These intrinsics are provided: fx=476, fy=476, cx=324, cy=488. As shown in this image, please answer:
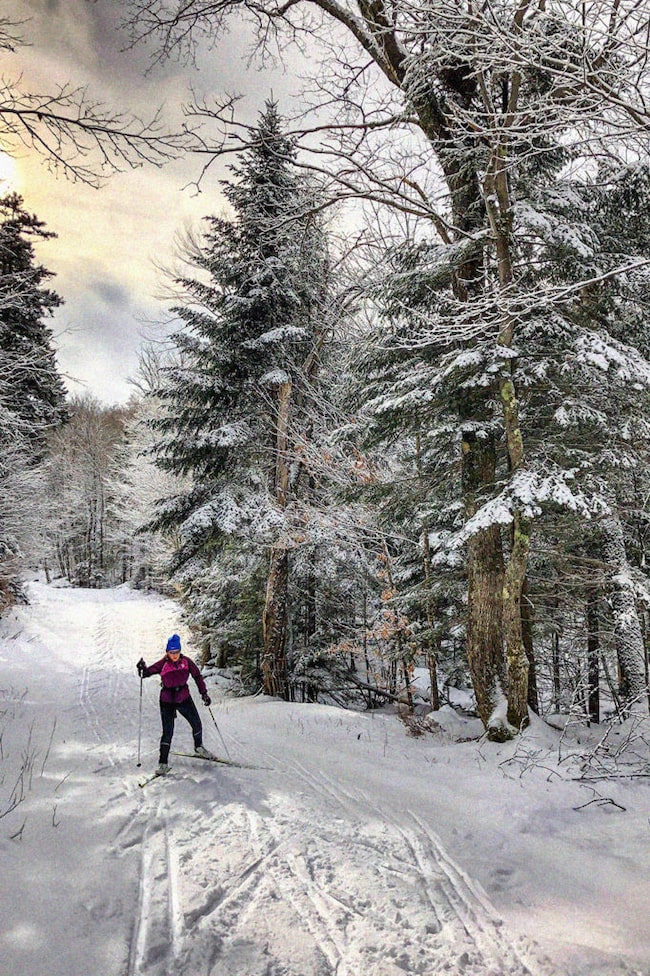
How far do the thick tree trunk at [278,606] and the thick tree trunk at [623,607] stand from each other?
708 cm

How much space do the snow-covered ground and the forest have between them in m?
1.70

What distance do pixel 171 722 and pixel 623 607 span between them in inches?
285

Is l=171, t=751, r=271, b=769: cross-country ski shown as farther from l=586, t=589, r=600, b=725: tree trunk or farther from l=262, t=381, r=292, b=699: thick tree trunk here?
l=586, t=589, r=600, b=725: tree trunk

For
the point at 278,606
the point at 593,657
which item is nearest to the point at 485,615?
the point at 278,606

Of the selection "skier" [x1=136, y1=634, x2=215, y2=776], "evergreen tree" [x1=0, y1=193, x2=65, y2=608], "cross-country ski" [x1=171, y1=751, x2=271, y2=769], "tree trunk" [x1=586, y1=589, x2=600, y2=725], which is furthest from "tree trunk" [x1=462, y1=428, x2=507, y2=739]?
"evergreen tree" [x1=0, y1=193, x2=65, y2=608]

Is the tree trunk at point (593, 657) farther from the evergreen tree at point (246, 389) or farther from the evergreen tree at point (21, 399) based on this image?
the evergreen tree at point (21, 399)

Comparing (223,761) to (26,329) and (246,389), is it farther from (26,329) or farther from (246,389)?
(26,329)

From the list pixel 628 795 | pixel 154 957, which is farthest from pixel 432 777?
pixel 154 957

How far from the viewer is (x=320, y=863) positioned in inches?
144

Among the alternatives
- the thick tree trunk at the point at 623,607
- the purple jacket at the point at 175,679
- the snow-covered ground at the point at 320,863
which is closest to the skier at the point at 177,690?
the purple jacket at the point at 175,679

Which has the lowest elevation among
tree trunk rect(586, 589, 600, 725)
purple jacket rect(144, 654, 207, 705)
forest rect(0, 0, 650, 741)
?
tree trunk rect(586, 589, 600, 725)

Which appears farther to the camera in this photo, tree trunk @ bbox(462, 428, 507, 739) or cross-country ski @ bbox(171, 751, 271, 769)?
tree trunk @ bbox(462, 428, 507, 739)

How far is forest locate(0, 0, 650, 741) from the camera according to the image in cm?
504

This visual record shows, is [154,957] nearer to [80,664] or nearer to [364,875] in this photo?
[364,875]
